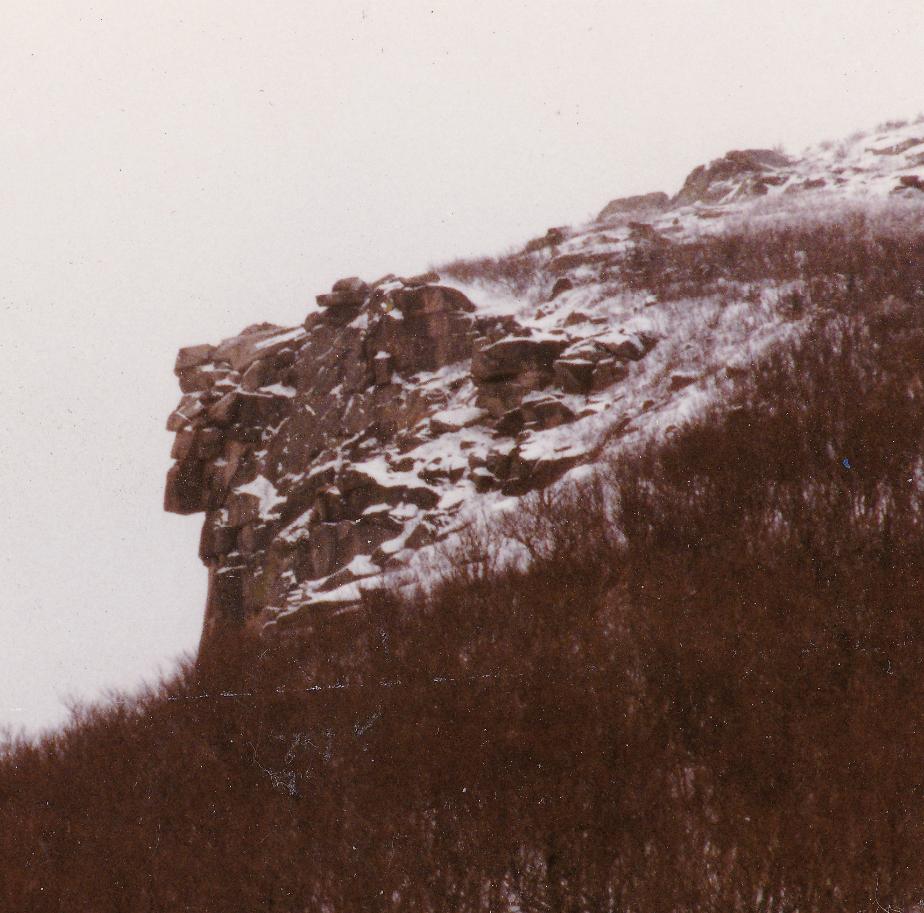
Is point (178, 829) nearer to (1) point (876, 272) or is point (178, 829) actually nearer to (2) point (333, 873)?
(2) point (333, 873)

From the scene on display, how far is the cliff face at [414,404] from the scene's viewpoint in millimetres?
12398

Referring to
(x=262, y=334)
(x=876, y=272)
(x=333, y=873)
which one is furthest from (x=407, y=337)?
(x=333, y=873)

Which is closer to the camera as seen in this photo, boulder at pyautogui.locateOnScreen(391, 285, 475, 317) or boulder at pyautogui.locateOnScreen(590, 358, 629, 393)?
boulder at pyautogui.locateOnScreen(590, 358, 629, 393)

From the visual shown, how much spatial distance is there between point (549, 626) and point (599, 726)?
166cm

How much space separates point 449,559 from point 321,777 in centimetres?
417

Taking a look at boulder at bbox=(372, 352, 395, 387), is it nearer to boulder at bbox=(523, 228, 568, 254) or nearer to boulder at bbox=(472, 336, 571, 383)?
boulder at bbox=(472, 336, 571, 383)

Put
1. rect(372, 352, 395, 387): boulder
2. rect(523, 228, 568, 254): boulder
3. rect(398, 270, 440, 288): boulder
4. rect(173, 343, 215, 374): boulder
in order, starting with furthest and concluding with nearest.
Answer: rect(523, 228, 568, 254): boulder < rect(173, 343, 215, 374): boulder < rect(398, 270, 440, 288): boulder < rect(372, 352, 395, 387): boulder

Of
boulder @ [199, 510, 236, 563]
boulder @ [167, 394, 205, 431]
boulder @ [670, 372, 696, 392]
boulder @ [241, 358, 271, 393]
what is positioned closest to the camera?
boulder @ [670, 372, 696, 392]

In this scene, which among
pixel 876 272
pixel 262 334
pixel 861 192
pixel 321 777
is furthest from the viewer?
pixel 861 192

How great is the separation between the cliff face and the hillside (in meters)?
0.08

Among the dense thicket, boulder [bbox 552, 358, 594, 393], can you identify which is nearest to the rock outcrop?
boulder [bbox 552, 358, 594, 393]

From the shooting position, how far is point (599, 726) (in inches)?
237

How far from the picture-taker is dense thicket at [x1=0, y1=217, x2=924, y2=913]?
493cm

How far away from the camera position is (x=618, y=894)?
192 inches
